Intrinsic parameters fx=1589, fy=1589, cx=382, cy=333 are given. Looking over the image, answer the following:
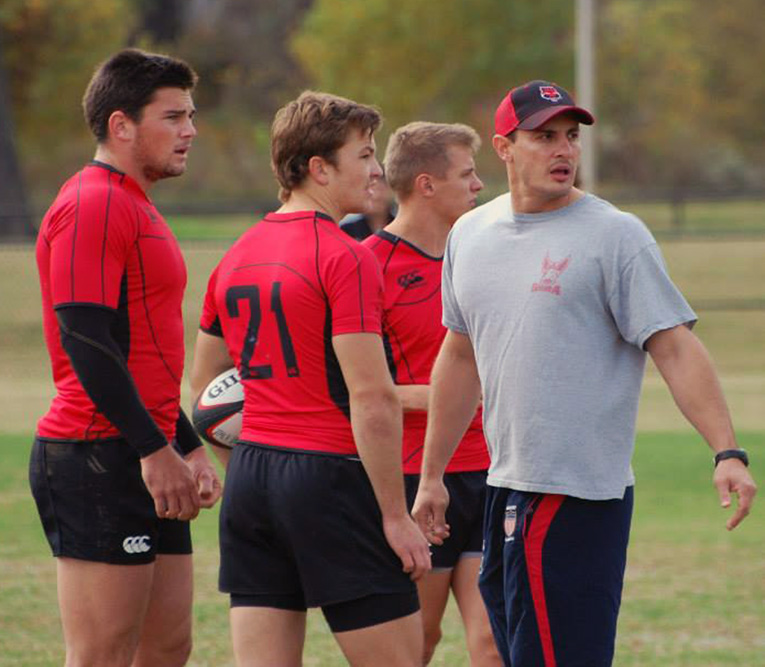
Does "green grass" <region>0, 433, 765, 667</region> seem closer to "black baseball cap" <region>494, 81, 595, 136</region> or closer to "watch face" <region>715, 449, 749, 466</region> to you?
"watch face" <region>715, 449, 749, 466</region>

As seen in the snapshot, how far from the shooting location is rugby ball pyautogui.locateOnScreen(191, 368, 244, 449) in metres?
4.97

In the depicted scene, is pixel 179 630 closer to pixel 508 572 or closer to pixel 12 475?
pixel 508 572

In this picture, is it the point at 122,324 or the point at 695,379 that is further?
the point at 122,324

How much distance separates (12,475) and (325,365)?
851 centimetres

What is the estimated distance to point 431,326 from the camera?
5484 millimetres

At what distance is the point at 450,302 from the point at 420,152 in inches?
38.0

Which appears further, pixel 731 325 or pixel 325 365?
pixel 731 325

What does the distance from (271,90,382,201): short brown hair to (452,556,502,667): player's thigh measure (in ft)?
5.45

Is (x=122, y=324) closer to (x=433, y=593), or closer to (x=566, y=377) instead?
(x=566, y=377)

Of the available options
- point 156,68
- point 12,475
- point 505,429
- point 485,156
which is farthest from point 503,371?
point 485,156

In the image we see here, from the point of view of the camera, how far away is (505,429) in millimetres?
4520

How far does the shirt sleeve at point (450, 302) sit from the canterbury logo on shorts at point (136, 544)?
1.10 m

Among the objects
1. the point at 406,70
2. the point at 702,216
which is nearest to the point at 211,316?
the point at 702,216

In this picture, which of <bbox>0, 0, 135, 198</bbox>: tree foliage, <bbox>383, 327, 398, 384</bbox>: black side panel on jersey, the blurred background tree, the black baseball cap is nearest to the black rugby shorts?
<bbox>383, 327, 398, 384</bbox>: black side panel on jersey
